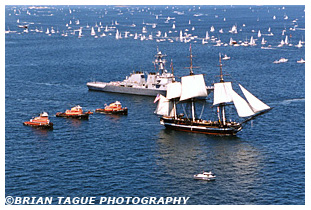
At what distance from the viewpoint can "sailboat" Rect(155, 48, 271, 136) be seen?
386 ft

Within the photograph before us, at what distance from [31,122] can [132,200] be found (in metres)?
50.5

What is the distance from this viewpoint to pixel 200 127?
11838cm

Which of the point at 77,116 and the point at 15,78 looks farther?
the point at 15,78

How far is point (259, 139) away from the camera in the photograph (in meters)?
113

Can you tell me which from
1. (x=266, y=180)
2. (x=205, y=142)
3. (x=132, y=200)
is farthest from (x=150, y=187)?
(x=205, y=142)

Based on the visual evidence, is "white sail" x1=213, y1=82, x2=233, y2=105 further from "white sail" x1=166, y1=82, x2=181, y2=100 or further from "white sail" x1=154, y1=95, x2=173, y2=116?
"white sail" x1=154, y1=95, x2=173, y2=116

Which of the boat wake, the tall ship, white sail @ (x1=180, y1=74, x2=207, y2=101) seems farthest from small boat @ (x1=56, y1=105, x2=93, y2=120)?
the boat wake

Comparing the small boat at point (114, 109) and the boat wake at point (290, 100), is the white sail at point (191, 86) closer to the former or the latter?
the small boat at point (114, 109)

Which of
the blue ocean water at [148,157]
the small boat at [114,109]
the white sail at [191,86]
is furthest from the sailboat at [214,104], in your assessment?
the small boat at [114,109]

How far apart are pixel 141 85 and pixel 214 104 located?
153ft

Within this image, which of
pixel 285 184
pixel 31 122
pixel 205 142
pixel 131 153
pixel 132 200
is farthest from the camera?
pixel 31 122

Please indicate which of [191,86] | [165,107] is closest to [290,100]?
Answer: [191,86]

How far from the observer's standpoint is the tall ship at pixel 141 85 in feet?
525

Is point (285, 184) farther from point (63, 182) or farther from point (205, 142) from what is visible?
point (63, 182)
